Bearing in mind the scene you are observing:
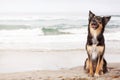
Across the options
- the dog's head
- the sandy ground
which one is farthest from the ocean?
the dog's head

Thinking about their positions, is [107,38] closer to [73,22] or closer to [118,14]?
[73,22]

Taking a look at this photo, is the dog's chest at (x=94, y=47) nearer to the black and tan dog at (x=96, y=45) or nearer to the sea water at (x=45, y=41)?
the black and tan dog at (x=96, y=45)

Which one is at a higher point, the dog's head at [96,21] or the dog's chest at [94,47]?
the dog's head at [96,21]

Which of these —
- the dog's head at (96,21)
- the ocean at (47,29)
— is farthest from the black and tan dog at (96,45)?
the ocean at (47,29)

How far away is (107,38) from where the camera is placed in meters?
16.8

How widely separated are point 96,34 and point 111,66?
147 cm

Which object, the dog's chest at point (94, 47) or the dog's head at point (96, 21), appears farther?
the dog's chest at point (94, 47)

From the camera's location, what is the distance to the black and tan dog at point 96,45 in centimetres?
825

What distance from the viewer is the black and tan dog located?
825 centimetres

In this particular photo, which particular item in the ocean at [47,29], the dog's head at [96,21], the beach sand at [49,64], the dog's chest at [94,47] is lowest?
the ocean at [47,29]

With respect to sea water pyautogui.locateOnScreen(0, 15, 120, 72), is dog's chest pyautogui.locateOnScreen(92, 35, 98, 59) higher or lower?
higher

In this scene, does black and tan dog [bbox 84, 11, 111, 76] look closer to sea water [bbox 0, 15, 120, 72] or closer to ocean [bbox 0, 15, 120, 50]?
sea water [bbox 0, 15, 120, 72]

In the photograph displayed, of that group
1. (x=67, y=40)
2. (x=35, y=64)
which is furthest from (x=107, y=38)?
(x=35, y=64)

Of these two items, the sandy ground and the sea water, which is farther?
the sea water
